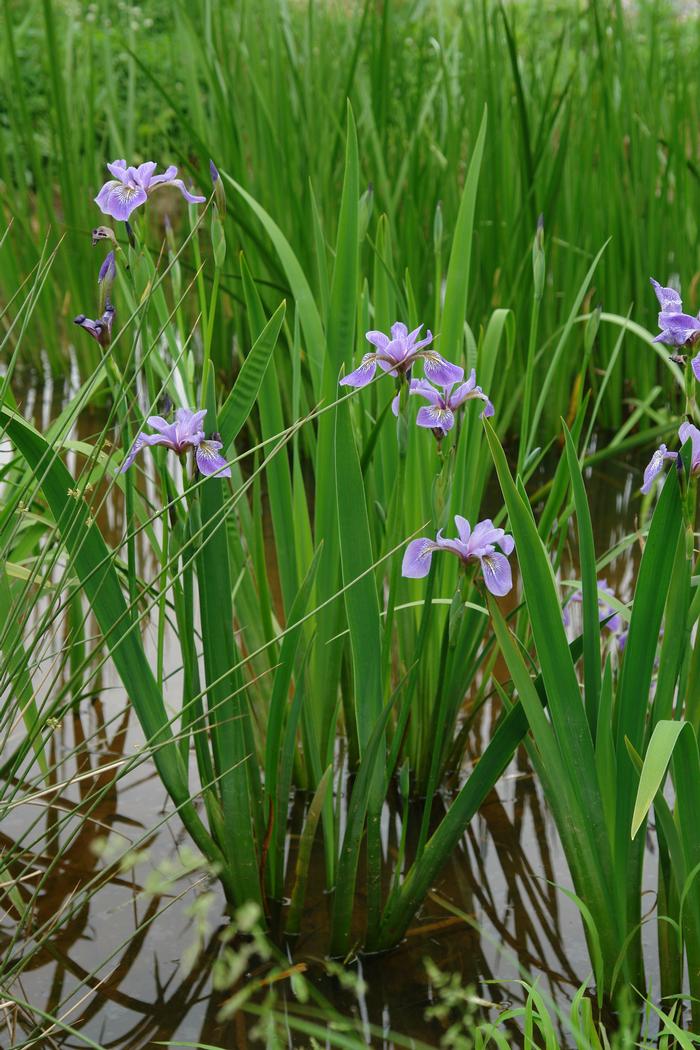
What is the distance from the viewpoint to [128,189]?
1144 mm

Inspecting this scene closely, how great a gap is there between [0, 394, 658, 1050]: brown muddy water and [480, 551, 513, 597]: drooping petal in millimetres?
367

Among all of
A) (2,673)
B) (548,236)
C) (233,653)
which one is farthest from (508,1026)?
(548,236)

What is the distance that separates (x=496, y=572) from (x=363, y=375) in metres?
0.24

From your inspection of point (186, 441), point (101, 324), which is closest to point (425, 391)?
point (186, 441)

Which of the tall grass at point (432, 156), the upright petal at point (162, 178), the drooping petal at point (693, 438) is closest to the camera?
the drooping petal at point (693, 438)

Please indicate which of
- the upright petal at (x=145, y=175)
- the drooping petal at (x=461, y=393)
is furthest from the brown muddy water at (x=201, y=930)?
the upright petal at (x=145, y=175)

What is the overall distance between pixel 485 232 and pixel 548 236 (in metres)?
0.36

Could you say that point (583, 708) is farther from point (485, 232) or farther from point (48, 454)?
point (485, 232)

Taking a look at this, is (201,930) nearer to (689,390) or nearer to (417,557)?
(417,557)

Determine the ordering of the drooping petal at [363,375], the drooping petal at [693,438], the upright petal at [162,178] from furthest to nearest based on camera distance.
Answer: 1. the upright petal at [162,178]
2. the drooping petal at [363,375]
3. the drooping petal at [693,438]

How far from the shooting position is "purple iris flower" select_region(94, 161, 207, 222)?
1.12 meters

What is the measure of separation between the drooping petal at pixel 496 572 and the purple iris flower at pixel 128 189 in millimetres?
509

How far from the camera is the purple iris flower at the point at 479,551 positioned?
102cm

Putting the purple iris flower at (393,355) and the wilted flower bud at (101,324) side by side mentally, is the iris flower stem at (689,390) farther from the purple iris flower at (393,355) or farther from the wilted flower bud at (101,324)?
the wilted flower bud at (101,324)
